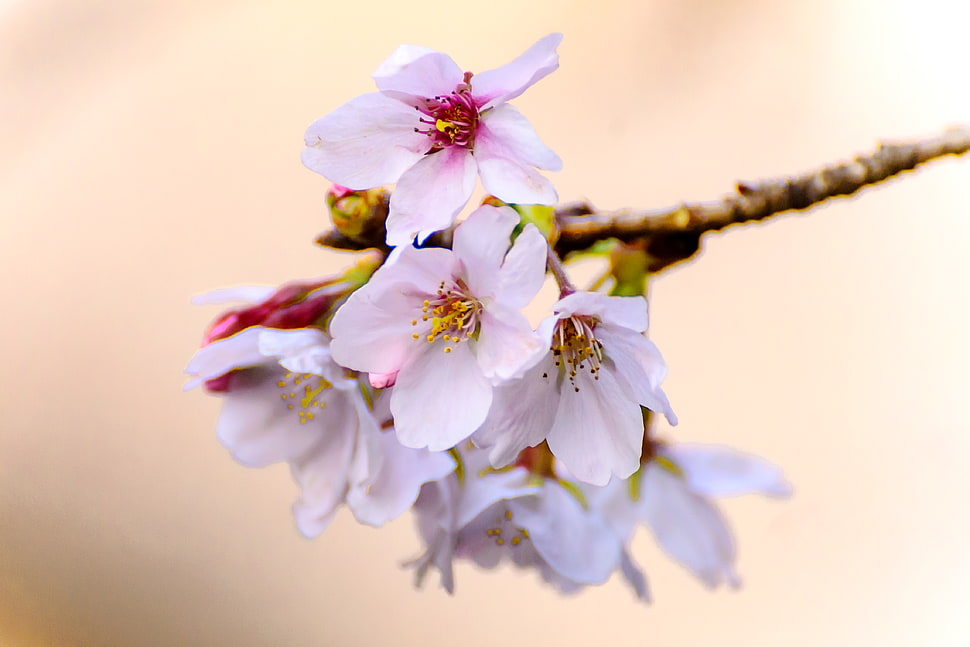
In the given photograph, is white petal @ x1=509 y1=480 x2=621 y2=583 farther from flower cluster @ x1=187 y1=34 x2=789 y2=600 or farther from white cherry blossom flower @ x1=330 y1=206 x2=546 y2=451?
white cherry blossom flower @ x1=330 y1=206 x2=546 y2=451

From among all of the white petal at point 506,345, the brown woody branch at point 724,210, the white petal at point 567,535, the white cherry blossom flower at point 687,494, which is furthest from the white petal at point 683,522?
the white petal at point 506,345

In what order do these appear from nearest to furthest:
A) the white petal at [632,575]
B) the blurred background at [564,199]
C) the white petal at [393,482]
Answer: the white petal at [393,482] < the white petal at [632,575] < the blurred background at [564,199]

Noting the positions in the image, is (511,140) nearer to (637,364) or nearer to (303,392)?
(637,364)

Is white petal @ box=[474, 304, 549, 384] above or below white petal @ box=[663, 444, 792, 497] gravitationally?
above

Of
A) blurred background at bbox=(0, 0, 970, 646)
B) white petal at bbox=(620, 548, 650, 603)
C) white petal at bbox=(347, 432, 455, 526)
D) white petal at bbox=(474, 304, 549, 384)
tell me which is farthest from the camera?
blurred background at bbox=(0, 0, 970, 646)

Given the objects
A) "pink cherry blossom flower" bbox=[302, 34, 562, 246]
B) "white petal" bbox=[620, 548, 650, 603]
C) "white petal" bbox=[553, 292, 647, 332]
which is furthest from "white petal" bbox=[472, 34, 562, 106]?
"white petal" bbox=[620, 548, 650, 603]

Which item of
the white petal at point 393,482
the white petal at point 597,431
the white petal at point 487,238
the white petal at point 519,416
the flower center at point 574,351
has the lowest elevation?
the white petal at point 393,482

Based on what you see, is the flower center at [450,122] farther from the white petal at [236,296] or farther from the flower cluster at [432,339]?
the white petal at [236,296]
